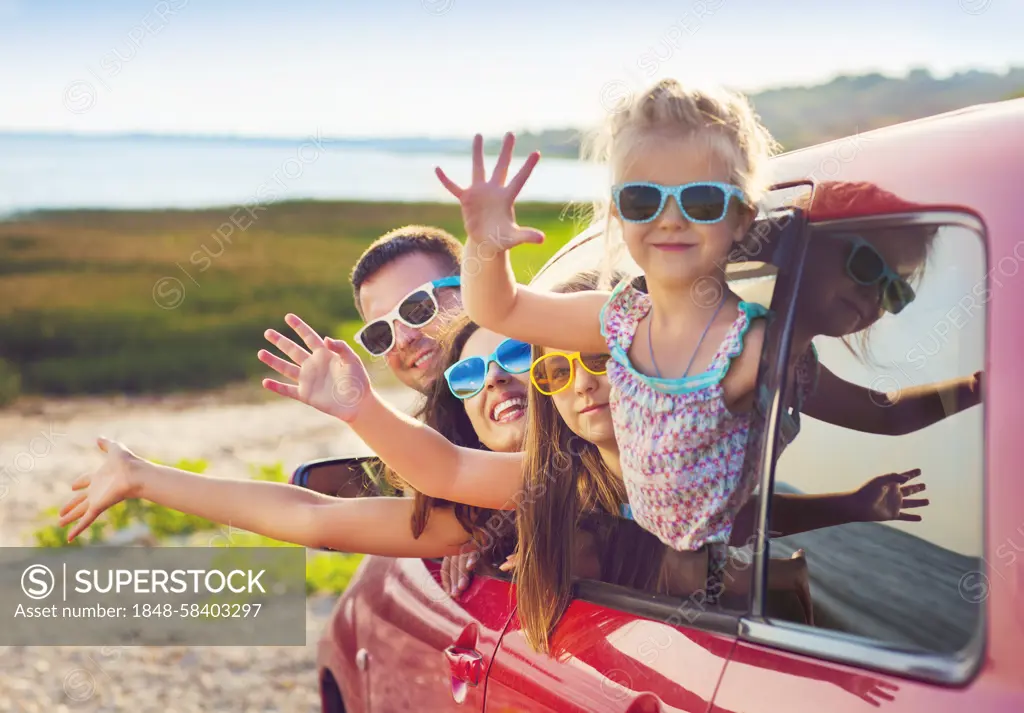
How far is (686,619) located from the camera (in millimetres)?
1882

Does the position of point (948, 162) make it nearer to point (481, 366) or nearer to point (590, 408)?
point (590, 408)

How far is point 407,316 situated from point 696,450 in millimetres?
1561

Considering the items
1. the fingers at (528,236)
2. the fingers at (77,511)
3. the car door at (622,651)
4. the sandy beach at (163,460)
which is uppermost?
the fingers at (528,236)

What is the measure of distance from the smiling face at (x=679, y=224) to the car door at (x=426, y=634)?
0.87 meters

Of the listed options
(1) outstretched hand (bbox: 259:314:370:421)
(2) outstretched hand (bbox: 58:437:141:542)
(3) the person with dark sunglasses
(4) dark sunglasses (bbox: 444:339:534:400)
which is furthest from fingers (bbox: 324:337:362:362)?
(3) the person with dark sunglasses

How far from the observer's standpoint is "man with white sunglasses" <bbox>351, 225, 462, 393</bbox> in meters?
3.26

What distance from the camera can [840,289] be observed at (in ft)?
5.70

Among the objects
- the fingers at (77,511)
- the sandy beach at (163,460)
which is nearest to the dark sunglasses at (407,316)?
the sandy beach at (163,460)

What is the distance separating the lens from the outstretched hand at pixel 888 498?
1.60 m

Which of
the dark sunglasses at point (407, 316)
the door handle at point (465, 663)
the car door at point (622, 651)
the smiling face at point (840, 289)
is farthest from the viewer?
the dark sunglasses at point (407, 316)

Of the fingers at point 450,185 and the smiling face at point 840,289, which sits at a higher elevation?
the fingers at point 450,185

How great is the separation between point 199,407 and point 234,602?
12321 mm

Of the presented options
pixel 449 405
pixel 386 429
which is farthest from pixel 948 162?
pixel 449 405

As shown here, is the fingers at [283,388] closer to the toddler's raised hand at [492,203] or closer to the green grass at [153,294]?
the toddler's raised hand at [492,203]
